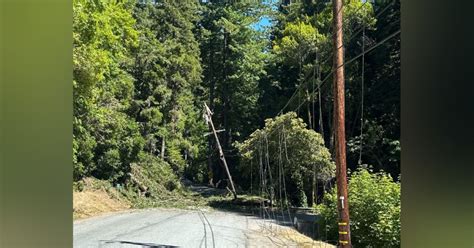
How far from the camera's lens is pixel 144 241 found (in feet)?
26.8

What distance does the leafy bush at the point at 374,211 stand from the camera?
5.57 metres

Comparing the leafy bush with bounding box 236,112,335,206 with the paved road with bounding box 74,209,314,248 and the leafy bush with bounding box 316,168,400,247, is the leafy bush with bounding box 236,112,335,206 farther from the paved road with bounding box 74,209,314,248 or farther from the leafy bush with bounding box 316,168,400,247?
the leafy bush with bounding box 316,168,400,247

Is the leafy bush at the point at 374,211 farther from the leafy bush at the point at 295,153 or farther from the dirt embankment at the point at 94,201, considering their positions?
the dirt embankment at the point at 94,201

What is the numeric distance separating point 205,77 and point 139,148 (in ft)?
14.4

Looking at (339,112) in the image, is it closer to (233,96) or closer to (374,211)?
(374,211)

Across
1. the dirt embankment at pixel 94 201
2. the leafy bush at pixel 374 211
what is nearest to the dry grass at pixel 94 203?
the dirt embankment at pixel 94 201

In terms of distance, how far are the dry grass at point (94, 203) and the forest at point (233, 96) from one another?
46 centimetres

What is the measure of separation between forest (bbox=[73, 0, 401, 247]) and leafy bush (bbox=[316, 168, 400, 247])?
0.05 metres

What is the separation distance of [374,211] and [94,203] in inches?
249

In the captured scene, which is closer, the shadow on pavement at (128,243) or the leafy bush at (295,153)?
the shadow on pavement at (128,243)

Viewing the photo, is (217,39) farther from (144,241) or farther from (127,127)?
(144,241)

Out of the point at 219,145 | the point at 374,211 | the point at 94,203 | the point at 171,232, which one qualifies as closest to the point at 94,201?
the point at 94,203
